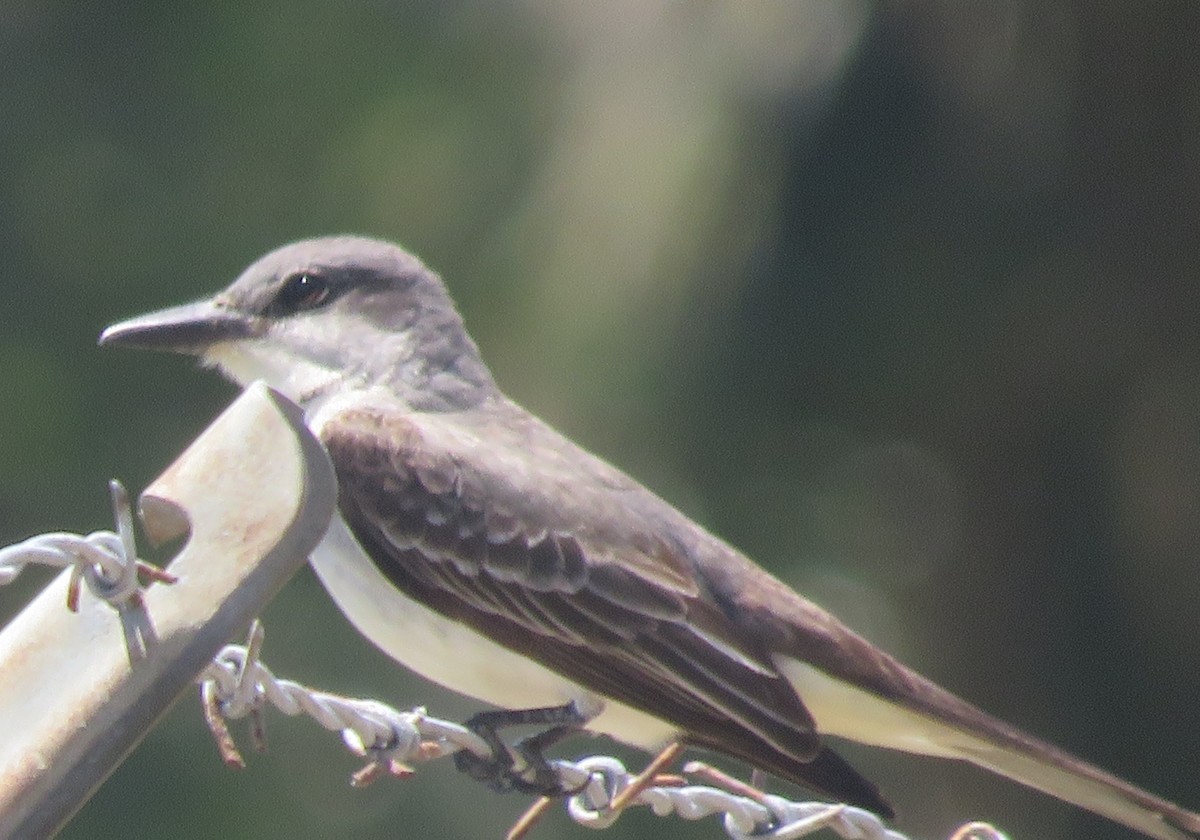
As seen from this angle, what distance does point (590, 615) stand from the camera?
4004 millimetres


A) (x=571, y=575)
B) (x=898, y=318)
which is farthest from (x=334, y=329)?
(x=898, y=318)

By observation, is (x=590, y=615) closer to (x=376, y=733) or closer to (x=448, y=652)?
(x=448, y=652)

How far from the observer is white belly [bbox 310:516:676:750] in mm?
3930

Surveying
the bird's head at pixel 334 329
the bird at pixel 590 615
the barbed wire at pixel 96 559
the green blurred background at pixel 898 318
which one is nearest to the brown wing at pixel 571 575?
the bird at pixel 590 615

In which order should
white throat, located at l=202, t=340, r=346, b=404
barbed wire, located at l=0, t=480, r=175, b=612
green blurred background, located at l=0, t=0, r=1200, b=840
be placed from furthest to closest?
1. green blurred background, located at l=0, t=0, r=1200, b=840
2. white throat, located at l=202, t=340, r=346, b=404
3. barbed wire, located at l=0, t=480, r=175, b=612

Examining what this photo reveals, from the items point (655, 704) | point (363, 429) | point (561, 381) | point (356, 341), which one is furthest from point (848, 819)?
point (561, 381)

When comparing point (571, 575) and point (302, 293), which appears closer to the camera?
point (571, 575)

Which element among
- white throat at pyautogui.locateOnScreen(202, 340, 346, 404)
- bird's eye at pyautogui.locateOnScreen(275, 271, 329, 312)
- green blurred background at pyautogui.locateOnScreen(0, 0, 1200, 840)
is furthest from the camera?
green blurred background at pyautogui.locateOnScreen(0, 0, 1200, 840)

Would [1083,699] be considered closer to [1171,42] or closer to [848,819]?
[1171,42]

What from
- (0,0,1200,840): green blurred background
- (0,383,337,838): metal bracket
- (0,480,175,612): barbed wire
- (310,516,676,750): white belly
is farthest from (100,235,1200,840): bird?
(0,0,1200,840): green blurred background

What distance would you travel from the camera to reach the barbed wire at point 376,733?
221cm

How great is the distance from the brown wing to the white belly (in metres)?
0.03

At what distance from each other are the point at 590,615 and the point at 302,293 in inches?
44.9

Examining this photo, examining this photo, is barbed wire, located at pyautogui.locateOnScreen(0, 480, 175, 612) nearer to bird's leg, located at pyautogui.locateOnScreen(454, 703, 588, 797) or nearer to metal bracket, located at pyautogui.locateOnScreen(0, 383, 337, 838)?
metal bracket, located at pyautogui.locateOnScreen(0, 383, 337, 838)
